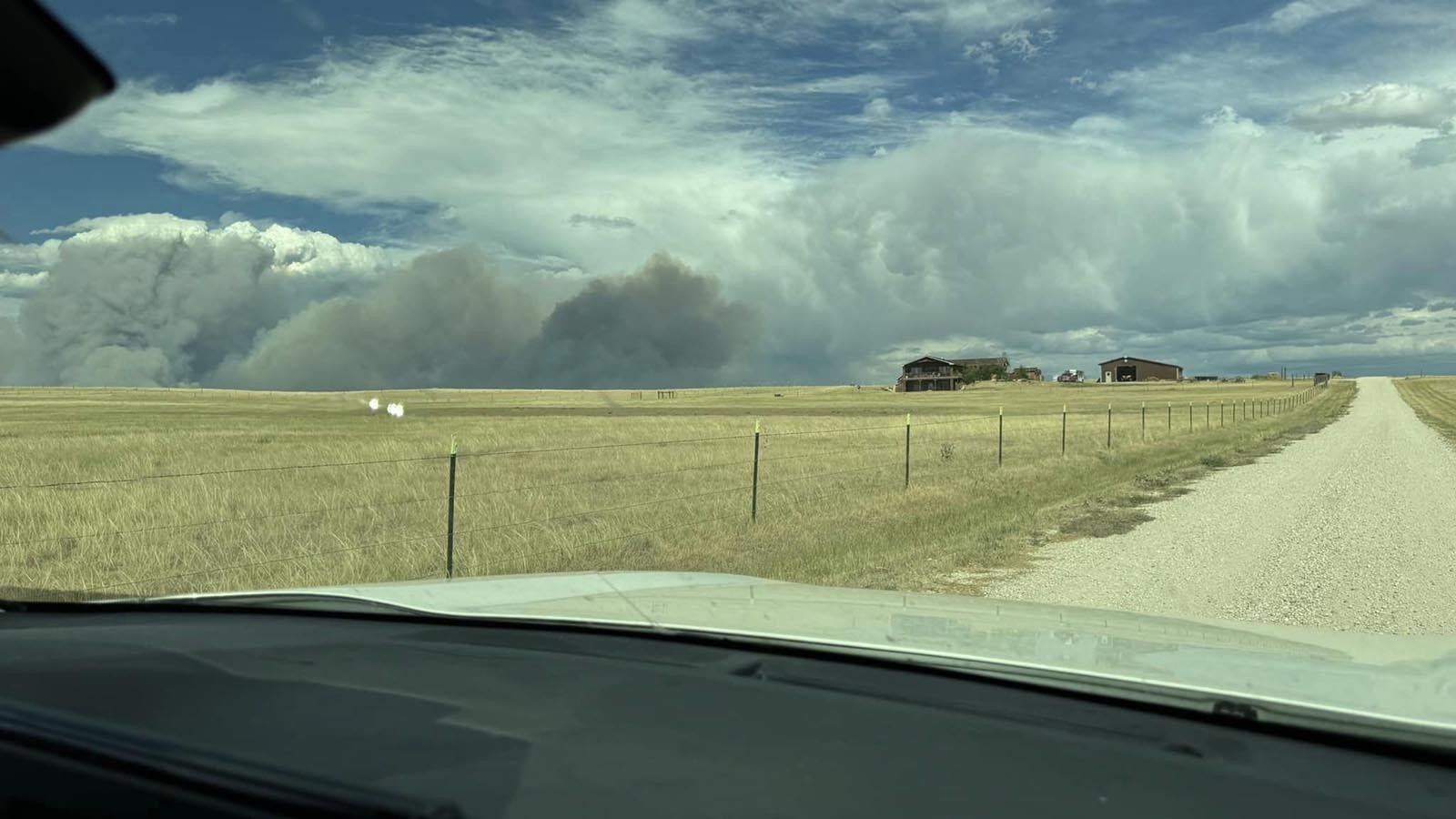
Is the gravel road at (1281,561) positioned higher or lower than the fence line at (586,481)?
lower

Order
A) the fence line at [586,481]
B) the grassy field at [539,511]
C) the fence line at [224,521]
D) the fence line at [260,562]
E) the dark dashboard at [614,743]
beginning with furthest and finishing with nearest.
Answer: the fence line at [586,481], the fence line at [224,521], the grassy field at [539,511], the fence line at [260,562], the dark dashboard at [614,743]

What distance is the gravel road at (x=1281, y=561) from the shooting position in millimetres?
7684

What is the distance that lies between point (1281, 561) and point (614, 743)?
30.5ft

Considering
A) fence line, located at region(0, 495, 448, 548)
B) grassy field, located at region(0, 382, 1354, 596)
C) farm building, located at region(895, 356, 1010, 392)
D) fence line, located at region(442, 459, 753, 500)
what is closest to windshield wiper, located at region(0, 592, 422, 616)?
grassy field, located at region(0, 382, 1354, 596)

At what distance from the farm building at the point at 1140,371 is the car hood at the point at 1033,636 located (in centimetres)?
18910

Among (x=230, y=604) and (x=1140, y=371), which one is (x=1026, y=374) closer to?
(x=1140, y=371)

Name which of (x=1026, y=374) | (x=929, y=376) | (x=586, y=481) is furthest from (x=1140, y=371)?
(x=586, y=481)

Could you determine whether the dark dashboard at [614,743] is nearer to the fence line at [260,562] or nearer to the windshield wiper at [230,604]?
the windshield wiper at [230,604]

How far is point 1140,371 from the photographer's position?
597ft

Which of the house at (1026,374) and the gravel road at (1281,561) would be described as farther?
the house at (1026,374)

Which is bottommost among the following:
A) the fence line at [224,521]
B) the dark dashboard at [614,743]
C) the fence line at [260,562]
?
the fence line at [260,562]

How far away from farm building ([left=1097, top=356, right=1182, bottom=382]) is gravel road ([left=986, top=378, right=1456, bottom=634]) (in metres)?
175

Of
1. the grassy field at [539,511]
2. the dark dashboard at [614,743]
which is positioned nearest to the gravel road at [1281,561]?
the grassy field at [539,511]

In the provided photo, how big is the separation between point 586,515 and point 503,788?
Answer: 1043 cm
